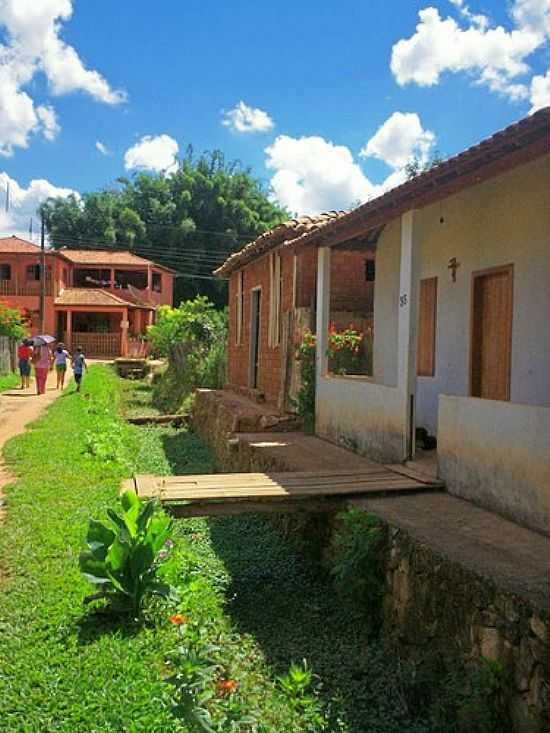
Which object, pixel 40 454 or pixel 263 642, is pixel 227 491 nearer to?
pixel 263 642

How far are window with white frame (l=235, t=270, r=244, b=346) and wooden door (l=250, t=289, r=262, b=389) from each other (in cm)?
89

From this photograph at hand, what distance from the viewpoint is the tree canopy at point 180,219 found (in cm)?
4944

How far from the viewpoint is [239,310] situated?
16781mm

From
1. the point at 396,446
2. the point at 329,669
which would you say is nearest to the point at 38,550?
the point at 329,669

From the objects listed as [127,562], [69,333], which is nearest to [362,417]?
[127,562]

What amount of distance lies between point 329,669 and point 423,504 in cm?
176

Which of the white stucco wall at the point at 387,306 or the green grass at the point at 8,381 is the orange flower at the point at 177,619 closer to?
the white stucco wall at the point at 387,306

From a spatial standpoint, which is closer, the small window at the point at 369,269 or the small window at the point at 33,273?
the small window at the point at 369,269

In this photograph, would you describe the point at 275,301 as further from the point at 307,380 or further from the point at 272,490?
the point at 272,490

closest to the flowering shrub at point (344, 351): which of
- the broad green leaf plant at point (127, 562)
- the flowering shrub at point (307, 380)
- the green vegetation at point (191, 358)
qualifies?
the flowering shrub at point (307, 380)

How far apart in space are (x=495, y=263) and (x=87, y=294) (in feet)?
122

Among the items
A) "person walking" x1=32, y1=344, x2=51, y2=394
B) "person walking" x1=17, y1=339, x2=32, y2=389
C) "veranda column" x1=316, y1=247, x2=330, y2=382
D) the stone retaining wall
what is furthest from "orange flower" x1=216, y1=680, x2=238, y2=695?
"person walking" x1=17, y1=339, x2=32, y2=389

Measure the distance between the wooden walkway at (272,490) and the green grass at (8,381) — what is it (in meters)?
17.3

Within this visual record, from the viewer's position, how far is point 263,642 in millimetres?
5109
